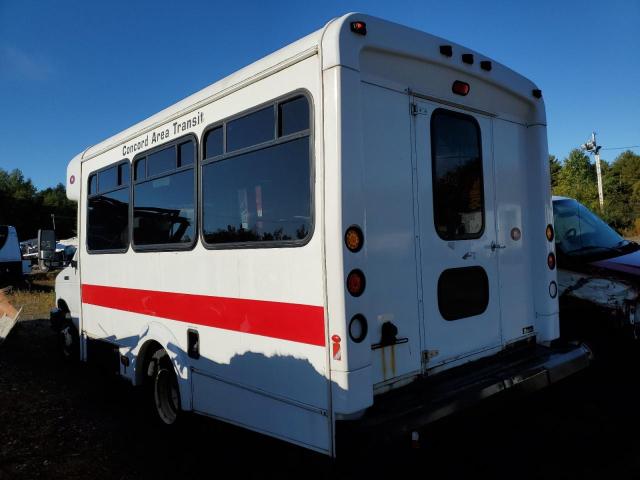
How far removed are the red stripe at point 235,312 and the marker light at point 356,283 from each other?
0.21 metres

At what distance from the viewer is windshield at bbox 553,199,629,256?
5668mm

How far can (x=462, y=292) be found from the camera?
141 inches

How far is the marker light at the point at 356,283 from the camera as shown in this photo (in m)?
2.71

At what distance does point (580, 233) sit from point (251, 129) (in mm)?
4438

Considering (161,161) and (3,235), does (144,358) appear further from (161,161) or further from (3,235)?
(3,235)

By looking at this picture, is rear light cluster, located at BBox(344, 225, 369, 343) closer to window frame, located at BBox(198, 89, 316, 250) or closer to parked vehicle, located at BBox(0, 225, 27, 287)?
window frame, located at BBox(198, 89, 316, 250)

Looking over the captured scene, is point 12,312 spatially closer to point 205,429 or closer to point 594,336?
point 205,429

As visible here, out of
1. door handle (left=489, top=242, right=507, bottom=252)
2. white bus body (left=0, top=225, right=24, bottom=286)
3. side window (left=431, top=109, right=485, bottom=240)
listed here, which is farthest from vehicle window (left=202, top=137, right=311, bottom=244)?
white bus body (left=0, top=225, right=24, bottom=286)

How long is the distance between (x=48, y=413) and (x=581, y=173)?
42095 millimetres

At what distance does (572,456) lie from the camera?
362 cm

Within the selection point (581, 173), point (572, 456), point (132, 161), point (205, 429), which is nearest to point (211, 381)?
point (205, 429)

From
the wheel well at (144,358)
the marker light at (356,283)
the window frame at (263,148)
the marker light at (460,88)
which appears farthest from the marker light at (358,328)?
the wheel well at (144,358)

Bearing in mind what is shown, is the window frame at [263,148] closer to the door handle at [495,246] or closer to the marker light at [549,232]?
the door handle at [495,246]

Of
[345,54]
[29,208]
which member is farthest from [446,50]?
[29,208]
